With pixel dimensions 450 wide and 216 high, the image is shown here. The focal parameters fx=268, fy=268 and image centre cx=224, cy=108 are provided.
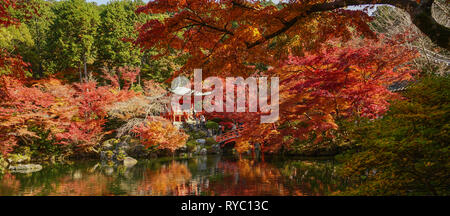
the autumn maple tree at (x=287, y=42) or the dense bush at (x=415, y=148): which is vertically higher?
the autumn maple tree at (x=287, y=42)

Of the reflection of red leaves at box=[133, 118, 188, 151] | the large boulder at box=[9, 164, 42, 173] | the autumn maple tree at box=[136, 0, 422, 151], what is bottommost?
the large boulder at box=[9, 164, 42, 173]

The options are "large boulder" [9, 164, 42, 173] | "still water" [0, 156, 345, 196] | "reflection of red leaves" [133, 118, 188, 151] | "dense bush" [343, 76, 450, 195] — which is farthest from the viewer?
"reflection of red leaves" [133, 118, 188, 151]

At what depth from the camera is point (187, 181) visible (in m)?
7.65

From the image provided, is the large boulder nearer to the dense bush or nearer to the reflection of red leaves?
the reflection of red leaves

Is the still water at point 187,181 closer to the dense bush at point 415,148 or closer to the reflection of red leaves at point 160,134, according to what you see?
the reflection of red leaves at point 160,134

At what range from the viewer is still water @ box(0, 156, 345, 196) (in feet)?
20.8

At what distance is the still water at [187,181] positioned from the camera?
249 inches

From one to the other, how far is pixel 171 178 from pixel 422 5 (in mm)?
7235

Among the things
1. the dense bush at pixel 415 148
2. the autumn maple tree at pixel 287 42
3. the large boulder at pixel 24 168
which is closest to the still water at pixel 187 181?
the large boulder at pixel 24 168

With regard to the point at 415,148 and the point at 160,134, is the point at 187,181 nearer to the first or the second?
the point at 160,134

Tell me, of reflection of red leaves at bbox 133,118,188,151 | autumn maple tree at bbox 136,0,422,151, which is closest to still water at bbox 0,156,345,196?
autumn maple tree at bbox 136,0,422,151

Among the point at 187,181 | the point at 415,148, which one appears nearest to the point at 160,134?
the point at 187,181

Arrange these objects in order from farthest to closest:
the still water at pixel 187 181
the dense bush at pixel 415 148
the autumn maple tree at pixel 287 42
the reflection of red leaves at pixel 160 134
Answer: the reflection of red leaves at pixel 160 134 < the still water at pixel 187 181 < the autumn maple tree at pixel 287 42 < the dense bush at pixel 415 148
